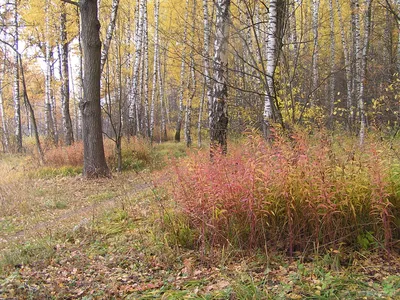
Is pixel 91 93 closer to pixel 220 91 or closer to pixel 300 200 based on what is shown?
pixel 220 91

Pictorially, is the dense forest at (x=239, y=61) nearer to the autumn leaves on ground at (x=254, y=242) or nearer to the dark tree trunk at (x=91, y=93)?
the dark tree trunk at (x=91, y=93)

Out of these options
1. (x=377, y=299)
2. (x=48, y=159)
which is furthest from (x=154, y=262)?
(x=48, y=159)

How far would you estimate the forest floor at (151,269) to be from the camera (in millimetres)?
2854

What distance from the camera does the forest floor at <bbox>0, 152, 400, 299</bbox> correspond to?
9.36 feet

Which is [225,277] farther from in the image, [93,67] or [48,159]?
[48,159]

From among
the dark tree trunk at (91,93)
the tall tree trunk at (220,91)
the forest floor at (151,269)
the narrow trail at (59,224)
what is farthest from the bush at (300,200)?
the dark tree trunk at (91,93)

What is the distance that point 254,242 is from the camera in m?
3.67

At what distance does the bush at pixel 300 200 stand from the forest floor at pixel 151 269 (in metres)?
0.22

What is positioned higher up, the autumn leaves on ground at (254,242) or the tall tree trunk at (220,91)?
the tall tree trunk at (220,91)

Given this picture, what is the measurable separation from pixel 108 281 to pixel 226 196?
1538 millimetres

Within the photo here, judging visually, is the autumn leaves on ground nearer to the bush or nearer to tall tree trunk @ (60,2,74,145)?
the bush

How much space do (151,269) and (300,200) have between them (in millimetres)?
1799

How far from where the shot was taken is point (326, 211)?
11.0 ft

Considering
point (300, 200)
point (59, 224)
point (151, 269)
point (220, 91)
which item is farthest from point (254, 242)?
point (220, 91)
